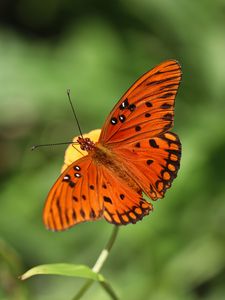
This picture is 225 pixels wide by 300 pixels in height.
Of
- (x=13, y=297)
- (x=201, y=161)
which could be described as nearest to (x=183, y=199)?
(x=201, y=161)

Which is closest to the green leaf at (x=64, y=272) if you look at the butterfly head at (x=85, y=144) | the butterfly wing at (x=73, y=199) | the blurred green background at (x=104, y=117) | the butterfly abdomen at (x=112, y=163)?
the butterfly wing at (x=73, y=199)

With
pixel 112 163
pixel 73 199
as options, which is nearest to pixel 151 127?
pixel 112 163

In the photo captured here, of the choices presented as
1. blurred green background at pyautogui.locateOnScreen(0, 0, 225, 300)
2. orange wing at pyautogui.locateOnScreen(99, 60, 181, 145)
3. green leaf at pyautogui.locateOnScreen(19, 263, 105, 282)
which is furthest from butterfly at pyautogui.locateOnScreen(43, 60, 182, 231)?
blurred green background at pyautogui.locateOnScreen(0, 0, 225, 300)

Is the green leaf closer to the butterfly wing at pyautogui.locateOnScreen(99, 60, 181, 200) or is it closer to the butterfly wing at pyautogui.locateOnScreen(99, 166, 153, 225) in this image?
the butterfly wing at pyautogui.locateOnScreen(99, 166, 153, 225)

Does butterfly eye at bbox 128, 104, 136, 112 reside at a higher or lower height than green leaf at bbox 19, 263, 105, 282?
higher

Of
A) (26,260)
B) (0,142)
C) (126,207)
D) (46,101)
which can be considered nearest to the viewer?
(126,207)

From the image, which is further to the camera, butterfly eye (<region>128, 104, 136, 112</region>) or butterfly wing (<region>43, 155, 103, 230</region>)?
butterfly eye (<region>128, 104, 136, 112</region>)

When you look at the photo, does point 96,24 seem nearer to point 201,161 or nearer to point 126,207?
point 201,161
